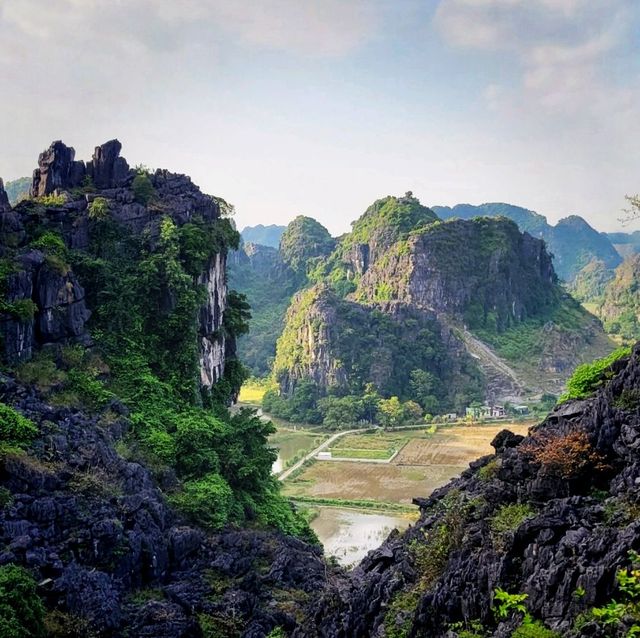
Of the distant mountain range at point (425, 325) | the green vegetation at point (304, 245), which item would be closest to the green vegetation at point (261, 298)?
the distant mountain range at point (425, 325)

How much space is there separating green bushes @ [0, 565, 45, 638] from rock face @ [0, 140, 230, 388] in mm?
8046

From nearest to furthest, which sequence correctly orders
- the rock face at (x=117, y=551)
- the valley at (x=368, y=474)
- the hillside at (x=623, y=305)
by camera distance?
1. the rock face at (x=117, y=551)
2. the valley at (x=368, y=474)
3. the hillside at (x=623, y=305)

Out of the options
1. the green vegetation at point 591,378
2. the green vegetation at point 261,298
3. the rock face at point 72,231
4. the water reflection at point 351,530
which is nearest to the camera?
the green vegetation at point 591,378

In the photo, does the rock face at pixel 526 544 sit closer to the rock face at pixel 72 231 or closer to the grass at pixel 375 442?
the rock face at pixel 72 231

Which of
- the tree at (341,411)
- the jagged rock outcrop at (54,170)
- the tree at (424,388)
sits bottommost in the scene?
the tree at (341,411)

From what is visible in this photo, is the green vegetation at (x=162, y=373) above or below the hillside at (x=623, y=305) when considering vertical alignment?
below

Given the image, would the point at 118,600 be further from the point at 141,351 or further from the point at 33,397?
the point at 141,351

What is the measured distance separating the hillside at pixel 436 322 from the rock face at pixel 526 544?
57970 millimetres

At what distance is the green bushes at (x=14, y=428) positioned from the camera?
46.1 feet

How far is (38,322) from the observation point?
18.8 meters

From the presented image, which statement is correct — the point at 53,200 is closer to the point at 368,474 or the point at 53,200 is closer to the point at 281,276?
the point at 368,474

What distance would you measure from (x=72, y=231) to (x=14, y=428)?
10904 mm

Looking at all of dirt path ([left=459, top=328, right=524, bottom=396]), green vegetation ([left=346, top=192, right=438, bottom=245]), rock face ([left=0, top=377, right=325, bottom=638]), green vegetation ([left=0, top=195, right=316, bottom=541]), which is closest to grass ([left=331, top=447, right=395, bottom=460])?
dirt path ([left=459, top=328, right=524, bottom=396])

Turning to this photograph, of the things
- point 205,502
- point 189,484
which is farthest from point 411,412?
point 205,502
